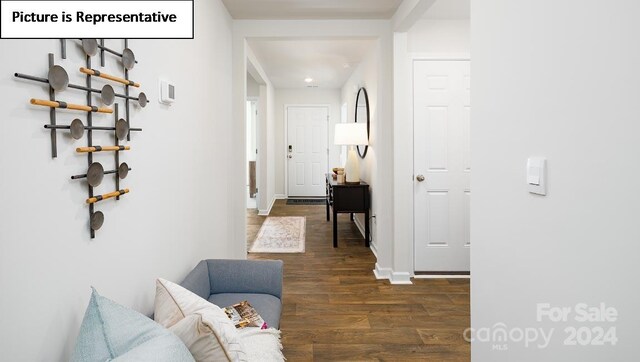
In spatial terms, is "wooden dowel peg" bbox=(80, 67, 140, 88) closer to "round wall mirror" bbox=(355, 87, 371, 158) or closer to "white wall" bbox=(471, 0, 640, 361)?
"white wall" bbox=(471, 0, 640, 361)

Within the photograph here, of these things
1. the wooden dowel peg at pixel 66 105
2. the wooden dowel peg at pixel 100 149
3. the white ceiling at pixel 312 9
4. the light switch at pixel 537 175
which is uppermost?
the white ceiling at pixel 312 9

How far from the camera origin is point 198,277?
83.2 inches

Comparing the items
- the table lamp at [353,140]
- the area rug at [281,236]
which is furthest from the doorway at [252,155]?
the table lamp at [353,140]

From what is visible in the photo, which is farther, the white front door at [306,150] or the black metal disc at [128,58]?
the white front door at [306,150]

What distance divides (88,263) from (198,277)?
880 mm

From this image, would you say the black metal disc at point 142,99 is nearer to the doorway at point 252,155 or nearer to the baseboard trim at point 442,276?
the baseboard trim at point 442,276

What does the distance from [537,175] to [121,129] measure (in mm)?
1481

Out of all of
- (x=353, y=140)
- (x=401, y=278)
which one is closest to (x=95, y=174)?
(x=401, y=278)

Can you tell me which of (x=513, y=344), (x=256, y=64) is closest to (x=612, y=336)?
(x=513, y=344)

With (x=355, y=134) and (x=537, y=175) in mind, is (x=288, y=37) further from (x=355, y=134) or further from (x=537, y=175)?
(x=537, y=175)

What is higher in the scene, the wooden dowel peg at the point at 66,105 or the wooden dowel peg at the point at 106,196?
the wooden dowel peg at the point at 66,105

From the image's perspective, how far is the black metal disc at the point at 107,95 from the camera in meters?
1.34

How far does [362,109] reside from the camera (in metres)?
5.53

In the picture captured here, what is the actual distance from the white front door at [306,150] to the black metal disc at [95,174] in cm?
737
